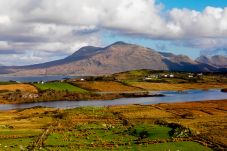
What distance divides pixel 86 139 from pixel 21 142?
33.2ft

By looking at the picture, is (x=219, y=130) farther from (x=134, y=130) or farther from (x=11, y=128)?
(x=11, y=128)

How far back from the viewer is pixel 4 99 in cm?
19250

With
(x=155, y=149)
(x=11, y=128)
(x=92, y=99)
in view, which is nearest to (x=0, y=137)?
(x=11, y=128)

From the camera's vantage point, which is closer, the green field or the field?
the green field

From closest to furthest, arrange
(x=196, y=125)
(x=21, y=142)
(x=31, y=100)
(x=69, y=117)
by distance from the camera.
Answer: (x=21, y=142), (x=196, y=125), (x=69, y=117), (x=31, y=100)

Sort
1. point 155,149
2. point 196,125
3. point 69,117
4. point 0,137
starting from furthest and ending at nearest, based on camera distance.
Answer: point 69,117 → point 196,125 → point 0,137 → point 155,149

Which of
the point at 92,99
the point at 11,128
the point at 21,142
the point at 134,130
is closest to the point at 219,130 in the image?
the point at 134,130

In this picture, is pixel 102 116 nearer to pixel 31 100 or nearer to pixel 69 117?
pixel 69 117

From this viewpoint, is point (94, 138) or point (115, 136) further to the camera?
point (115, 136)

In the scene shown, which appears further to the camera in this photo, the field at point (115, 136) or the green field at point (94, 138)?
the field at point (115, 136)

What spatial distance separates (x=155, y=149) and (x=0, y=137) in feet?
89.3

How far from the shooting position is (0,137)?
2643 inches

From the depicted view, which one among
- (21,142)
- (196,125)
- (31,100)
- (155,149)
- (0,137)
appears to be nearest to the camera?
(155,149)

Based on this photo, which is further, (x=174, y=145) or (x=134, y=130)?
(x=134, y=130)
